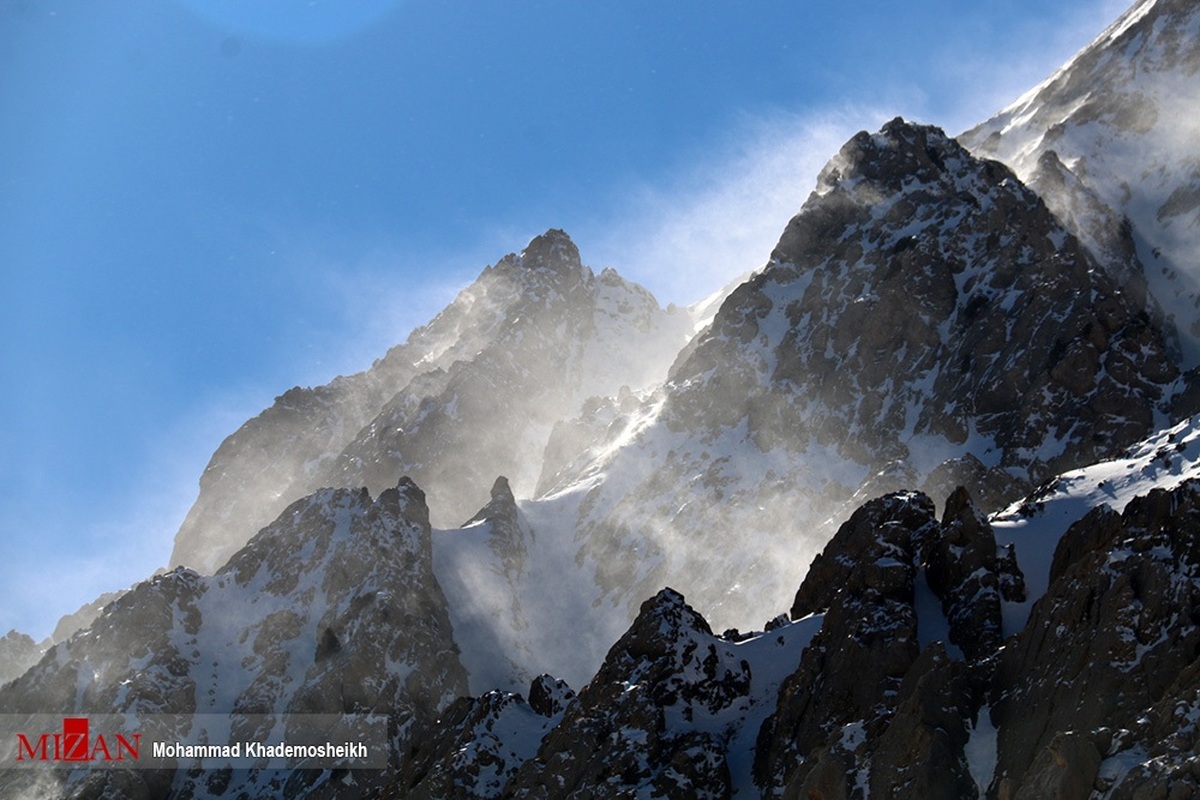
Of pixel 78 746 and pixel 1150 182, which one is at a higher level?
pixel 1150 182

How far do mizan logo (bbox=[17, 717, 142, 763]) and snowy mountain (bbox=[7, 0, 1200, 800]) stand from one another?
287 cm

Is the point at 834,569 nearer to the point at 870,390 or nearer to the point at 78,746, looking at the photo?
the point at 870,390

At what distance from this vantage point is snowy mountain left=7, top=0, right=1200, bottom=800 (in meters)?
59.8

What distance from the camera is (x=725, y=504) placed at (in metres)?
169

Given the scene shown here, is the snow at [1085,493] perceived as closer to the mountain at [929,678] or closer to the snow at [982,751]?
the mountain at [929,678]

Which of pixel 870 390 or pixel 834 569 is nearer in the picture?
pixel 834 569

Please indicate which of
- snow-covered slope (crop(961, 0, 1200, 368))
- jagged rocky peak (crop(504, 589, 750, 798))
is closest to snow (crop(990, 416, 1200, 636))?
jagged rocky peak (crop(504, 589, 750, 798))

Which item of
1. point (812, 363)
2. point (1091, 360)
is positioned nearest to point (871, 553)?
point (1091, 360)

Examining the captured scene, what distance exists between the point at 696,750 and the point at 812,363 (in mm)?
112703

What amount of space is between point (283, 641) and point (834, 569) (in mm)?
82588

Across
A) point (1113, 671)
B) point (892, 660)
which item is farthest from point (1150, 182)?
point (1113, 671)

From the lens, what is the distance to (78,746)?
135 m

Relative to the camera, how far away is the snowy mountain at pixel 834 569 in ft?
196

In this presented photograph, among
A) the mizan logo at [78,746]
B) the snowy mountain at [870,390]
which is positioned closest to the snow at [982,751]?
the snowy mountain at [870,390]
